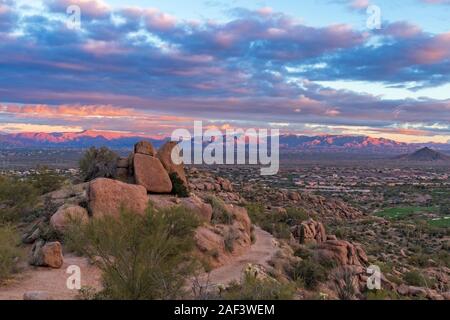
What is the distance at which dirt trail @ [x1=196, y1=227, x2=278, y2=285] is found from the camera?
2158 cm

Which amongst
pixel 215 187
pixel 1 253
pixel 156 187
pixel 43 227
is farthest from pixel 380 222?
pixel 1 253

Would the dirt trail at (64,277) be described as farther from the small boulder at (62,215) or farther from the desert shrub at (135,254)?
the desert shrub at (135,254)

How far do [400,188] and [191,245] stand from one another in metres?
99.1

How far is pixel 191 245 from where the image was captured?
16781 mm

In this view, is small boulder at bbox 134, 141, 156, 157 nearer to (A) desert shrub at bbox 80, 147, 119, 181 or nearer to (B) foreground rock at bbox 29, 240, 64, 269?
(A) desert shrub at bbox 80, 147, 119, 181

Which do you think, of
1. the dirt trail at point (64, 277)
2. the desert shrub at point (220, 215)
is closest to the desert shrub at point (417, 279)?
the dirt trail at point (64, 277)

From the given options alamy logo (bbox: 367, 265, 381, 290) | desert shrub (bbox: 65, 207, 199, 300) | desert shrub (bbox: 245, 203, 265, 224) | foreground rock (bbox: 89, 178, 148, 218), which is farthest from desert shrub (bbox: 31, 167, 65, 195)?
alamy logo (bbox: 367, 265, 381, 290)

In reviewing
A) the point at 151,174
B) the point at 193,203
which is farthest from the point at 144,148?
the point at 193,203

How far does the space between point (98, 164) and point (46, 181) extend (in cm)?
402

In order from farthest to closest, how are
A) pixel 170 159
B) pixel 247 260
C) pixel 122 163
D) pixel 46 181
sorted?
pixel 46 181 → pixel 170 159 → pixel 122 163 → pixel 247 260

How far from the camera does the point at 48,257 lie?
20359 millimetres

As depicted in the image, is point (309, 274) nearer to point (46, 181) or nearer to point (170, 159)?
point (170, 159)

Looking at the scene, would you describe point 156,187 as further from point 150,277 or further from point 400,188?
point 400,188

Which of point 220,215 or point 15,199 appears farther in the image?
point 220,215
